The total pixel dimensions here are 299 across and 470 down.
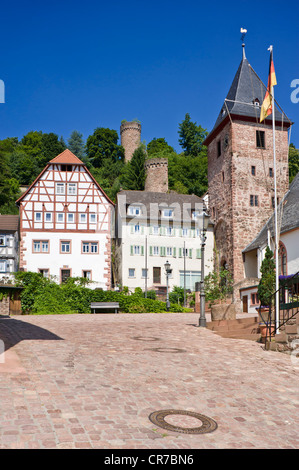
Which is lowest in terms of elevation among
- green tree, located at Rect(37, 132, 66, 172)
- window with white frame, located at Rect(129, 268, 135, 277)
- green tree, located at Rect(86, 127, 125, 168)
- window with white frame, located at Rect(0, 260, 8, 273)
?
window with white frame, located at Rect(129, 268, 135, 277)

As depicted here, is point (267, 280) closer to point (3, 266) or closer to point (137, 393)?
point (137, 393)

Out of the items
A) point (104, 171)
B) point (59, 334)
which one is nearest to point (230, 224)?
point (59, 334)

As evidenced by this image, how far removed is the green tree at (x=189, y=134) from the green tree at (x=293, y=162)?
20.7 m

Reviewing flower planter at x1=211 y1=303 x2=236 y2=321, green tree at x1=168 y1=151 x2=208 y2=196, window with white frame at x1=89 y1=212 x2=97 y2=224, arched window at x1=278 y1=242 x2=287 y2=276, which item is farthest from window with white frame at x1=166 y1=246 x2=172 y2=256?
flower planter at x1=211 y1=303 x2=236 y2=321

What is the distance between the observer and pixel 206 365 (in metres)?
9.89

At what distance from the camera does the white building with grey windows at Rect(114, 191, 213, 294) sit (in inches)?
1827

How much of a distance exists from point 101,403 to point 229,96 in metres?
42.3

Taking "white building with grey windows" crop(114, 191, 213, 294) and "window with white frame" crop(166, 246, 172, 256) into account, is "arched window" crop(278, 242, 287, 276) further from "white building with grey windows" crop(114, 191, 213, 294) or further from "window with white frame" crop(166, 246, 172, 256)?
"window with white frame" crop(166, 246, 172, 256)

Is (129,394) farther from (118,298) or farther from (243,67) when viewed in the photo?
(243,67)

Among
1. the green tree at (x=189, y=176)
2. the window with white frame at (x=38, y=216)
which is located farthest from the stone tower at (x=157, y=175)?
the window with white frame at (x=38, y=216)

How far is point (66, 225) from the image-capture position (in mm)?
42844

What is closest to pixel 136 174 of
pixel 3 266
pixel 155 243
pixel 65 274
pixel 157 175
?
pixel 157 175

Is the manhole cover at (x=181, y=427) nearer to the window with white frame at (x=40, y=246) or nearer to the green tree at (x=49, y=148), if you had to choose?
the window with white frame at (x=40, y=246)

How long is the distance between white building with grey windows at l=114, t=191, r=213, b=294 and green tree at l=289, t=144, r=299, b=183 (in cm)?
1915
